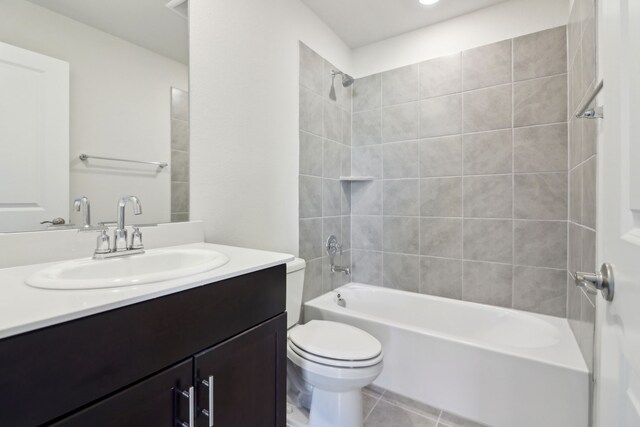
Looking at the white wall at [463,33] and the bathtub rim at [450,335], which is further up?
the white wall at [463,33]

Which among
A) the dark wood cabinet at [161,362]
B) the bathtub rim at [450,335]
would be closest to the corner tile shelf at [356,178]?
the bathtub rim at [450,335]

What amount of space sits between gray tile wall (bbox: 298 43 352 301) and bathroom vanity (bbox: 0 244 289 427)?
1.10 metres

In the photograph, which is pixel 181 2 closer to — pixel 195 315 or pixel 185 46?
pixel 185 46

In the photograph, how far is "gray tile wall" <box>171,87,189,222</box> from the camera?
4.10 feet

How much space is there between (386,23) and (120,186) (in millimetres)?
2108

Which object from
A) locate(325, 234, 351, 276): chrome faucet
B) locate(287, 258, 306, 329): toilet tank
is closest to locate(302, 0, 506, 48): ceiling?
locate(325, 234, 351, 276): chrome faucet

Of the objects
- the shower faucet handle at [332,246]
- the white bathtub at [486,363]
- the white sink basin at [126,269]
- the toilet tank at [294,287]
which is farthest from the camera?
the shower faucet handle at [332,246]

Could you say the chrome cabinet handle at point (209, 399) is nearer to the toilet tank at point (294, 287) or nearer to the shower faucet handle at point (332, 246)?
the toilet tank at point (294, 287)

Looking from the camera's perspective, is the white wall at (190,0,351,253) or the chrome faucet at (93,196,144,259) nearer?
the chrome faucet at (93,196,144,259)

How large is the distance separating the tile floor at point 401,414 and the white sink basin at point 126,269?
128 cm

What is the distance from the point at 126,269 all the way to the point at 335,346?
93 cm

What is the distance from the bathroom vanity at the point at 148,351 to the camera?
1.54 feet

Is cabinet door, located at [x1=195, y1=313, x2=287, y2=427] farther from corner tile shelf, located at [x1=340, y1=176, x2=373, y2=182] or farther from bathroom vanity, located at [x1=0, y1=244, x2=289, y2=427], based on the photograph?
corner tile shelf, located at [x1=340, y1=176, x2=373, y2=182]

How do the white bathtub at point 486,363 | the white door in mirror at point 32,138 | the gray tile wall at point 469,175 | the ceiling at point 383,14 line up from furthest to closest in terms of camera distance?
the ceiling at point 383,14
the gray tile wall at point 469,175
the white bathtub at point 486,363
the white door in mirror at point 32,138
